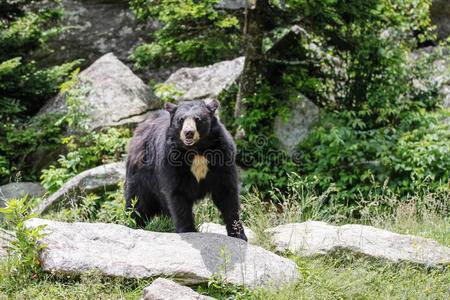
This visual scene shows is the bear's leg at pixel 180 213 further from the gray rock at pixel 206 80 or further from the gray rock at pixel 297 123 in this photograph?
the gray rock at pixel 206 80

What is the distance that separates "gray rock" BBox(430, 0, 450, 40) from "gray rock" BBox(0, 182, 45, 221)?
796 cm

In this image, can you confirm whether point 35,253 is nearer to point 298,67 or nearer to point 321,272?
point 321,272

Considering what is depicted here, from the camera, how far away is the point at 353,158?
855 centimetres

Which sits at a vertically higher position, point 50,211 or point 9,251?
point 9,251

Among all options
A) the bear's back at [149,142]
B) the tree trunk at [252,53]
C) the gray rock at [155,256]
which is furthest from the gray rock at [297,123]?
the gray rock at [155,256]

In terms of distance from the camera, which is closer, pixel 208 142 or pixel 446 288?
pixel 446 288

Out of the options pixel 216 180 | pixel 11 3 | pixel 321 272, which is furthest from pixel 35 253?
pixel 11 3

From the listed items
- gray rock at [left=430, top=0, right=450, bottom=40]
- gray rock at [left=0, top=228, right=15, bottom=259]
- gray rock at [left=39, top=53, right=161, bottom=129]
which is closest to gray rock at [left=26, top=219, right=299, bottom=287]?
gray rock at [left=0, top=228, right=15, bottom=259]

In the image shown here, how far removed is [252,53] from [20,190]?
3.88 m

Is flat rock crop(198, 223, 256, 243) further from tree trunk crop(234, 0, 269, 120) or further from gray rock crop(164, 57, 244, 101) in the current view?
gray rock crop(164, 57, 244, 101)

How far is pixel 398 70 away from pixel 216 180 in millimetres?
4982

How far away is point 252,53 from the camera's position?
29.8 ft

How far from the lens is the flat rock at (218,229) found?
5.85 meters

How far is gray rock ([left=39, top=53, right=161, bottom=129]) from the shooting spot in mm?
9594
